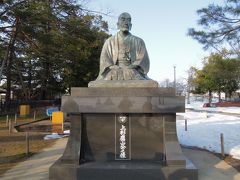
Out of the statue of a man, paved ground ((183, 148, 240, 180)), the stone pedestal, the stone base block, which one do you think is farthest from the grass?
paved ground ((183, 148, 240, 180))

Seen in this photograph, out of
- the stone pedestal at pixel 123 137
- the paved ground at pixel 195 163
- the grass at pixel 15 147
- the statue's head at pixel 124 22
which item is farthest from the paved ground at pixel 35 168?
the statue's head at pixel 124 22

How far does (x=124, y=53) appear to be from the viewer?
31.3 feet

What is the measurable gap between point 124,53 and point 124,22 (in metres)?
0.80

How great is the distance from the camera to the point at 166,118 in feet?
28.0

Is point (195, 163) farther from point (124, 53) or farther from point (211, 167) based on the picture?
point (124, 53)

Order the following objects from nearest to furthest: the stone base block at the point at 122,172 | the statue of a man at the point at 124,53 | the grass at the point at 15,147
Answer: the stone base block at the point at 122,172 < the statue of a man at the point at 124,53 < the grass at the point at 15,147

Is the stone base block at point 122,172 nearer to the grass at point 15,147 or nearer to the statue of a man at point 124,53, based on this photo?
the grass at point 15,147

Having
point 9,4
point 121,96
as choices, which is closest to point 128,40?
point 121,96

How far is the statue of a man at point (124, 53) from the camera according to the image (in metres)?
9.44

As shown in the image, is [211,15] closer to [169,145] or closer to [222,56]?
[222,56]

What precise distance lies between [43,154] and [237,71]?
1040cm

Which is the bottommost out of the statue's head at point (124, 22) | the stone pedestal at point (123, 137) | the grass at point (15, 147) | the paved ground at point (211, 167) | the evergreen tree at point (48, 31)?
the paved ground at point (211, 167)

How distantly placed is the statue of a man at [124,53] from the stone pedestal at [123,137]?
1.11 metres

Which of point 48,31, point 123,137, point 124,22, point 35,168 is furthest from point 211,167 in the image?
point 48,31
